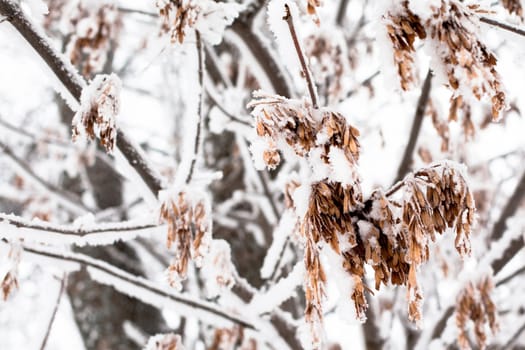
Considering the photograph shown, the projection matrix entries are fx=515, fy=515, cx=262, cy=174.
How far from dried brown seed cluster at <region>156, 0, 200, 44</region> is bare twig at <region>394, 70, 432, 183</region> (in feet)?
2.68

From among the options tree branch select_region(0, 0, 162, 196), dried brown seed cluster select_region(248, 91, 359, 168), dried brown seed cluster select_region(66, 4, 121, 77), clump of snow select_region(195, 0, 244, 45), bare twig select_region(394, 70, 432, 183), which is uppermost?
dried brown seed cluster select_region(66, 4, 121, 77)

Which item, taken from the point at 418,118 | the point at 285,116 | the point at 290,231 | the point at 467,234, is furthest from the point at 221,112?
the point at 467,234

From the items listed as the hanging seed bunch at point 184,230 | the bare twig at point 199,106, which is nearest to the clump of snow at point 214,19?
the bare twig at point 199,106

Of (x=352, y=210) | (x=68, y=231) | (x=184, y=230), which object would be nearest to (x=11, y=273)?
(x=68, y=231)

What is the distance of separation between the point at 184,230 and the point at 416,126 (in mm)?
1058

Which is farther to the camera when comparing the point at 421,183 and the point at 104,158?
the point at 104,158

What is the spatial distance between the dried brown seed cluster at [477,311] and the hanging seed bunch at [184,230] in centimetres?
92

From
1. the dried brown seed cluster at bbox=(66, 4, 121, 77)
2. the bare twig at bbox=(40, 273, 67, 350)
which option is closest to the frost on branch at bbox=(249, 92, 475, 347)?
the bare twig at bbox=(40, 273, 67, 350)

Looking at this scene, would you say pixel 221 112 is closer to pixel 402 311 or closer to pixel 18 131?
pixel 18 131

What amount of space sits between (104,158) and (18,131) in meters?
0.80

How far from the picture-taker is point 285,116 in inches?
38.3

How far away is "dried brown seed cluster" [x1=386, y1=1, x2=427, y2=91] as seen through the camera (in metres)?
1.02

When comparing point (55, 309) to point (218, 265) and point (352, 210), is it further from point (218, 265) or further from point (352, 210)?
point (352, 210)

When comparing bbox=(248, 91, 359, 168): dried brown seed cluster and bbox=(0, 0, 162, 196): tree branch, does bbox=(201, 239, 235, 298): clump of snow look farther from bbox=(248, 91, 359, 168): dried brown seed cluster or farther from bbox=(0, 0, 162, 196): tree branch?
bbox=(248, 91, 359, 168): dried brown seed cluster
